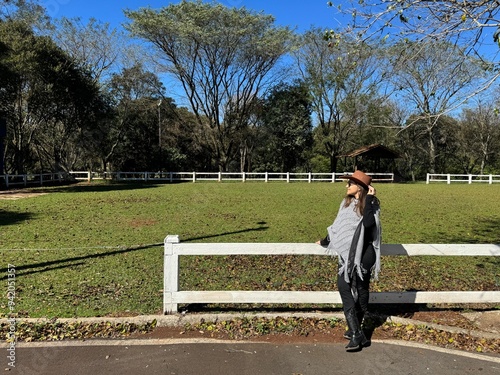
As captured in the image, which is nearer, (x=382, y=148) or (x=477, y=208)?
(x=477, y=208)

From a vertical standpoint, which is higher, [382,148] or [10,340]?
[382,148]

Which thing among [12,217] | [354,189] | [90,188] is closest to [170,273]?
[354,189]

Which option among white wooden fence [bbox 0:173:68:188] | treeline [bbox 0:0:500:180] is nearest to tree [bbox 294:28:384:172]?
treeline [bbox 0:0:500:180]

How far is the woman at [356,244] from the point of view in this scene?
391cm

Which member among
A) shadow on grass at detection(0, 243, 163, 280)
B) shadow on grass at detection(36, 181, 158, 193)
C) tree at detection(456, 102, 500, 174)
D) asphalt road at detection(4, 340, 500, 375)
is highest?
tree at detection(456, 102, 500, 174)

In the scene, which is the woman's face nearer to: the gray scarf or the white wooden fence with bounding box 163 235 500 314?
the gray scarf

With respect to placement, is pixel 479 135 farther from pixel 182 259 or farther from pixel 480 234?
pixel 182 259

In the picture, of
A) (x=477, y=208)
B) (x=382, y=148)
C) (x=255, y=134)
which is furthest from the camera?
(x=255, y=134)

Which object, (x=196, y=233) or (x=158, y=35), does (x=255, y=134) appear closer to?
(x=158, y=35)

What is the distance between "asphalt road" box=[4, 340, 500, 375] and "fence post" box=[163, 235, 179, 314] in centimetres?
59

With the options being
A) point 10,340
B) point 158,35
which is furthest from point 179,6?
point 10,340

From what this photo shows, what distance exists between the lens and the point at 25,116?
2831 cm

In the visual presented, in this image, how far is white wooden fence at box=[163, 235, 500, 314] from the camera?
449 cm

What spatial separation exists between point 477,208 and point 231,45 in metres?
26.1
